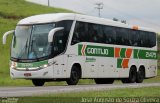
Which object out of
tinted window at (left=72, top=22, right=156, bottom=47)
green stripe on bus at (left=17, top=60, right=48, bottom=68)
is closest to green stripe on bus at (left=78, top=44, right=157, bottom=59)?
tinted window at (left=72, top=22, right=156, bottom=47)

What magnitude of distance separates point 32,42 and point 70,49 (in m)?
1.99

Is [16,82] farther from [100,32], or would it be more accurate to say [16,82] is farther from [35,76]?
[35,76]

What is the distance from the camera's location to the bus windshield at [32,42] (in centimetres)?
2678

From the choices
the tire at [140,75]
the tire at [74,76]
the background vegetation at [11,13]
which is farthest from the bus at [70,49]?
the background vegetation at [11,13]

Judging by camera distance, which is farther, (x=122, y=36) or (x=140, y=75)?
(x=140, y=75)

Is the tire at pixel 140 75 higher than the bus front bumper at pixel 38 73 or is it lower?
lower

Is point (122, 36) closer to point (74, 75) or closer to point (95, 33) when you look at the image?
point (95, 33)

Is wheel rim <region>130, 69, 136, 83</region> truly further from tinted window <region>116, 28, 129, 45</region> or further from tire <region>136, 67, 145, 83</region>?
tinted window <region>116, 28, 129, 45</region>

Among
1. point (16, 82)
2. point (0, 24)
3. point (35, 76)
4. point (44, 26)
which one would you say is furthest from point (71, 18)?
point (0, 24)

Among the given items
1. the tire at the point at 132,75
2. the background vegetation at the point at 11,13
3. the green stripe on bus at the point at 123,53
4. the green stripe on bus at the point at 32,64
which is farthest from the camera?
the background vegetation at the point at 11,13

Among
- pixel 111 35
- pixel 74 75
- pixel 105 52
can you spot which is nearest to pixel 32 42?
pixel 74 75

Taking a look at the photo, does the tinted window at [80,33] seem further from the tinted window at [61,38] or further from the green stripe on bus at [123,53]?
the green stripe on bus at [123,53]

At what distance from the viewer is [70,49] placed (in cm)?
2784

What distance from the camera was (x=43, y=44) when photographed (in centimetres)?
A: 2681
